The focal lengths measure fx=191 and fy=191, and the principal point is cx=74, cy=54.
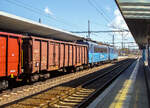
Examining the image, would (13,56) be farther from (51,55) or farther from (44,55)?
(51,55)

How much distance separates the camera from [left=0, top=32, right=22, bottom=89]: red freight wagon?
9039mm

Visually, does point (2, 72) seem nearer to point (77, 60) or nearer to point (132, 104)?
point (132, 104)

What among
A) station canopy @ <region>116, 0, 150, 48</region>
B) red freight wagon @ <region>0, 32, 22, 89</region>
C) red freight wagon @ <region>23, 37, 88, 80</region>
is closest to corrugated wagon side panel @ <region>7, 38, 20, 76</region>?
red freight wagon @ <region>0, 32, 22, 89</region>

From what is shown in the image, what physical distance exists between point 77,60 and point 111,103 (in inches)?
456

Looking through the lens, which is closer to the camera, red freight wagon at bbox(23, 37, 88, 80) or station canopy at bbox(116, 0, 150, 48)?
station canopy at bbox(116, 0, 150, 48)

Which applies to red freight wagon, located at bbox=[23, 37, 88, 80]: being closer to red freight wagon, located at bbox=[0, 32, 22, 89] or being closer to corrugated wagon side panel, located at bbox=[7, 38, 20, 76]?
red freight wagon, located at bbox=[0, 32, 22, 89]

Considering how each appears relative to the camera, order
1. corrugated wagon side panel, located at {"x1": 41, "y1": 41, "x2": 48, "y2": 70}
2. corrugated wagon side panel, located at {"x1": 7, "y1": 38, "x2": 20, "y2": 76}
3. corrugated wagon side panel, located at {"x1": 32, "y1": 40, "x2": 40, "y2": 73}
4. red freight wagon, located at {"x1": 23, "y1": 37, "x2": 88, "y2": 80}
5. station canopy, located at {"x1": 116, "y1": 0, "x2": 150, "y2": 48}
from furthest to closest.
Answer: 1. corrugated wagon side panel, located at {"x1": 41, "y1": 41, "x2": 48, "y2": 70}
2. corrugated wagon side panel, located at {"x1": 32, "y1": 40, "x2": 40, "y2": 73}
3. red freight wagon, located at {"x1": 23, "y1": 37, "x2": 88, "y2": 80}
4. corrugated wagon side panel, located at {"x1": 7, "y1": 38, "x2": 20, "y2": 76}
5. station canopy, located at {"x1": 116, "y1": 0, "x2": 150, "y2": 48}

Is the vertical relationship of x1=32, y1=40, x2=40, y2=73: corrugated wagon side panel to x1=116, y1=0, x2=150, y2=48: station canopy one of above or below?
below

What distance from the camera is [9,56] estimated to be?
9.42 meters

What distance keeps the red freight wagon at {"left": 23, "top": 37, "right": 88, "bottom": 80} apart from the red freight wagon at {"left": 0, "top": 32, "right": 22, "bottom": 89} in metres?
0.78

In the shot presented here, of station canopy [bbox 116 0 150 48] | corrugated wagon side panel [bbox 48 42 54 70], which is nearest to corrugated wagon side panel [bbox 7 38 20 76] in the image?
corrugated wagon side panel [bbox 48 42 54 70]

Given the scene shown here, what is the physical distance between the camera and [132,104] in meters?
7.27

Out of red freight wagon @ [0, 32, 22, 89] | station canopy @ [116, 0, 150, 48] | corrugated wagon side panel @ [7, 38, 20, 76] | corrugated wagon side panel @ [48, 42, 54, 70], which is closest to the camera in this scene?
station canopy @ [116, 0, 150, 48]

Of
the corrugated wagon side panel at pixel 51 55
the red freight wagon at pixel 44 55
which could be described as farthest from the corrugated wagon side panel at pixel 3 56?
the corrugated wagon side panel at pixel 51 55
